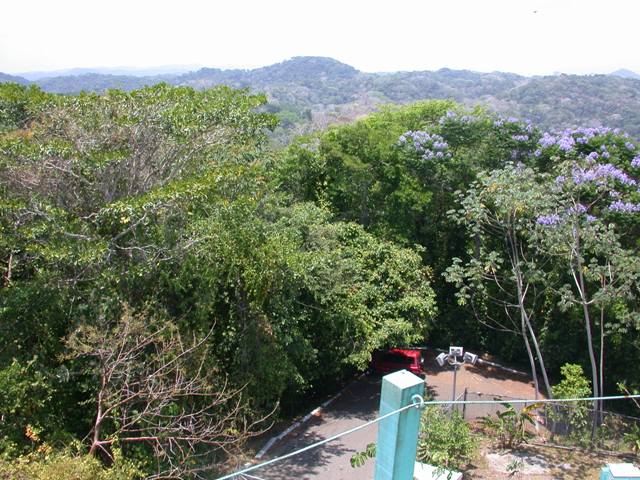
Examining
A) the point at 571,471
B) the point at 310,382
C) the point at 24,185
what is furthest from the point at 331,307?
the point at 24,185

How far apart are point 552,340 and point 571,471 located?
499 centimetres

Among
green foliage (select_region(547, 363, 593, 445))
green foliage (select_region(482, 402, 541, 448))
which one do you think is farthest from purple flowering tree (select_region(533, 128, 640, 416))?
green foliage (select_region(482, 402, 541, 448))

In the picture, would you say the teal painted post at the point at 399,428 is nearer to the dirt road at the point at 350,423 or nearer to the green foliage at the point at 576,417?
the dirt road at the point at 350,423

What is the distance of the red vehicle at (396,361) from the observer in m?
13.3

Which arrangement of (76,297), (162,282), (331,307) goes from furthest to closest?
1. (331,307)
2. (162,282)
3. (76,297)

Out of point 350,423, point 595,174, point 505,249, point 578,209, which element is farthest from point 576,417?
point 505,249

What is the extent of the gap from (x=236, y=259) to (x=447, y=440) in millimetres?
4117

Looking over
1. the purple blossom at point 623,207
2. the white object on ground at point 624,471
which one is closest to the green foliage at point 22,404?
the white object on ground at point 624,471

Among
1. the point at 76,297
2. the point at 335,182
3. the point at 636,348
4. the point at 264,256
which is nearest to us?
the point at 76,297

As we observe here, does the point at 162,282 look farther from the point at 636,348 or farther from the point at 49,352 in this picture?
the point at 636,348

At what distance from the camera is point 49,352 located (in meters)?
7.35

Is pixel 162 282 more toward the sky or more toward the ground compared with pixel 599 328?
more toward the sky

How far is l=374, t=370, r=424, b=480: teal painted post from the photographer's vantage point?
235cm

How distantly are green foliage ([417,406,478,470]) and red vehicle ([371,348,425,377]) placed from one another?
4305mm
